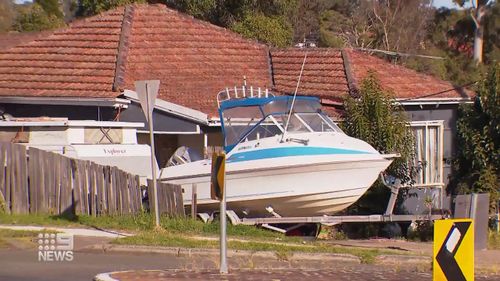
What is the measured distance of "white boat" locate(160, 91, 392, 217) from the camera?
19.5m

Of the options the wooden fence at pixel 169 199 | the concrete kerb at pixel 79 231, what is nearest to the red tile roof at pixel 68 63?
the wooden fence at pixel 169 199

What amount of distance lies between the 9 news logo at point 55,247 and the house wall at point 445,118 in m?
10.9

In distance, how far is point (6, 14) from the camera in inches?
2741

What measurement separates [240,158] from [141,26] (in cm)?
995

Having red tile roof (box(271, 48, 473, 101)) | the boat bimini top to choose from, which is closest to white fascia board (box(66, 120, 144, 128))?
the boat bimini top

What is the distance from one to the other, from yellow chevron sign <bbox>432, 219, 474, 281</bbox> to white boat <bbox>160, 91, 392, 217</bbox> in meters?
10.4

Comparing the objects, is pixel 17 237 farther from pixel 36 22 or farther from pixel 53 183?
pixel 36 22

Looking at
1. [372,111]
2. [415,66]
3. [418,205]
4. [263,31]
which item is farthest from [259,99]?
[415,66]

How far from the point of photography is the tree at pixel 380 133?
71.2 ft

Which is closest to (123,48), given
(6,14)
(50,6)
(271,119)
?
(271,119)

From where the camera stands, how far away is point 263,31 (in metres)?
36.7

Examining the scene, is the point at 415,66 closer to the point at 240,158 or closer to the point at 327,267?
the point at 240,158

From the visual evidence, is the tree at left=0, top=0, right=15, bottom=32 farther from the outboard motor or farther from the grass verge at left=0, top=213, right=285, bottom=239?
the grass verge at left=0, top=213, right=285, bottom=239

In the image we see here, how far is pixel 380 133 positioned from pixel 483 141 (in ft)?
7.47
